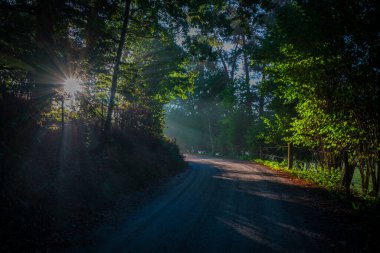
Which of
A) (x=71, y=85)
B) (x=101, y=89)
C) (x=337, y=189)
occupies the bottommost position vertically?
(x=337, y=189)

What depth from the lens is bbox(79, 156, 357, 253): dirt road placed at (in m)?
5.50

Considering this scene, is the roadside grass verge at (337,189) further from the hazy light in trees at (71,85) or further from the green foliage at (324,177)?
the hazy light in trees at (71,85)

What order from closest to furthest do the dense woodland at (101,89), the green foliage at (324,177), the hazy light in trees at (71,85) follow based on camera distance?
1. the dense woodland at (101,89)
2. the hazy light in trees at (71,85)
3. the green foliage at (324,177)

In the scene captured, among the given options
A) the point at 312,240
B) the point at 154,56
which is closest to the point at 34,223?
the point at 312,240

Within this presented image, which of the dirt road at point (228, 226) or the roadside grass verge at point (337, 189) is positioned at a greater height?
the roadside grass verge at point (337, 189)

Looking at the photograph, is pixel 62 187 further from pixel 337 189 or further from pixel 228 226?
pixel 337 189

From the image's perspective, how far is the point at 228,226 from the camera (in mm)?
6629

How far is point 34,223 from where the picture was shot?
5.86 m

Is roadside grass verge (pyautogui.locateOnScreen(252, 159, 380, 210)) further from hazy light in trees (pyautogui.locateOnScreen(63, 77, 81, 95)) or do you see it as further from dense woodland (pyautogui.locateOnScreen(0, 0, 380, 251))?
hazy light in trees (pyautogui.locateOnScreen(63, 77, 81, 95))

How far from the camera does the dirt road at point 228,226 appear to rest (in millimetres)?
5497

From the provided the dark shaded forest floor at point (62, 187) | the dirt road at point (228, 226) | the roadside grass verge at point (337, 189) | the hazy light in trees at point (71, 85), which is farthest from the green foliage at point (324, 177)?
the hazy light in trees at point (71, 85)

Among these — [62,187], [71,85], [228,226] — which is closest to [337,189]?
[228,226]

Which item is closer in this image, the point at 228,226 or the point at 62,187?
the point at 228,226

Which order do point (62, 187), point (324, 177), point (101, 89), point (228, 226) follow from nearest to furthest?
point (228, 226), point (62, 187), point (324, 177), point (101, 89)
